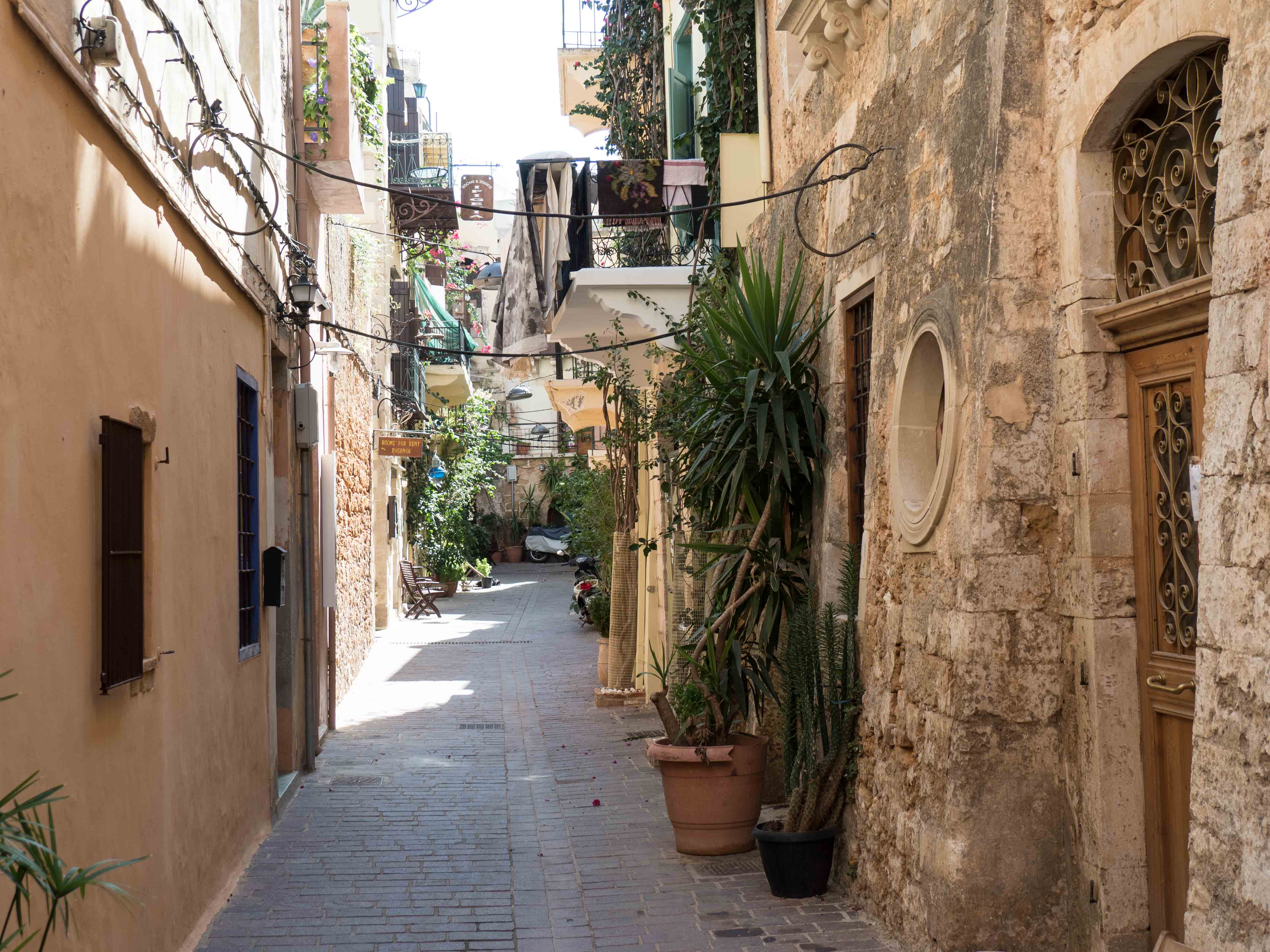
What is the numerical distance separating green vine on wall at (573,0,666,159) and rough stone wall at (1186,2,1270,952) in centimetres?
988

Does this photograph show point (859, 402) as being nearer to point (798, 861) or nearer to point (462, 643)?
point (798, 861)

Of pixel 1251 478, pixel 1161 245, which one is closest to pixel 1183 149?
pixel 1161 245

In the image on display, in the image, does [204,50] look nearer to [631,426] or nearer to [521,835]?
[521,835]

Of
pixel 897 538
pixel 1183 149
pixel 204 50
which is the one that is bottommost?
pixel 897 538

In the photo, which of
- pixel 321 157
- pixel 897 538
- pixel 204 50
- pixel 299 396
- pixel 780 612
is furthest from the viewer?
pixel 321 157

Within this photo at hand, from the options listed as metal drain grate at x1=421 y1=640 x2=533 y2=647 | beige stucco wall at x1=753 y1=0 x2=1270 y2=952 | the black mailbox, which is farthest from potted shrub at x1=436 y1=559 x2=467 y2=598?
beige stucco wall at x1=753 y1=0 x2=1270 y2=952

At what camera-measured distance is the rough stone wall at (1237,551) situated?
3.04 meters

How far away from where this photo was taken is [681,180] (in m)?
10.5

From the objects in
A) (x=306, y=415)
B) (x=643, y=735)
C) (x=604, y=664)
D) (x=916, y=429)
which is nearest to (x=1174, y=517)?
(x=916, y=429)

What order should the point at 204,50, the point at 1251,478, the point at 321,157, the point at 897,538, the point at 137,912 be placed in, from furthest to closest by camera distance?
the point at 321,157
the point at 204,50
the point at 897,538
the point at 137,912
the point at 1251,478

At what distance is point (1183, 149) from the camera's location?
13.6 feet

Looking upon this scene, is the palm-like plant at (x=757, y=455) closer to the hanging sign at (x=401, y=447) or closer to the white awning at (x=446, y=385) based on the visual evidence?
the hanging sign at (x=401, y=447)

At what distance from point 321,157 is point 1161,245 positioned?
769 centimetres

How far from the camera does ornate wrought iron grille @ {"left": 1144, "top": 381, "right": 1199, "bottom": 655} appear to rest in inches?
163
